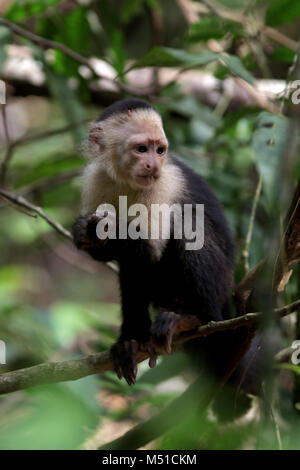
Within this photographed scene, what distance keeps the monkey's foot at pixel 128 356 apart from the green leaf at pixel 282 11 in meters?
1.63

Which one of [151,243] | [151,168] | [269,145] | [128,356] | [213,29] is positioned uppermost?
[213,29]

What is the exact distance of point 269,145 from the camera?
2.21m

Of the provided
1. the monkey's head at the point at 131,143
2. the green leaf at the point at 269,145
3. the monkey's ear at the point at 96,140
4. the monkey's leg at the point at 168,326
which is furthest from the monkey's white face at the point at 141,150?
the monkey's leg at the point at 168,326

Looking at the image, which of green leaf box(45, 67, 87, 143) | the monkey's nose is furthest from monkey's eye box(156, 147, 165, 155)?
green leaf box(45, 67, 87, 143)

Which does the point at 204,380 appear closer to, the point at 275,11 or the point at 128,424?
the point at 128,424

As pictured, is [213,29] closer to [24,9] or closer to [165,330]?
[24,9]

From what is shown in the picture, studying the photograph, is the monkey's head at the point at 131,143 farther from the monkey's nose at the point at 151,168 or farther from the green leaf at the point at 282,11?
the green leaf at the point at 282,11

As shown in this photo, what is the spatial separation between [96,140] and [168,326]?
3.29ft

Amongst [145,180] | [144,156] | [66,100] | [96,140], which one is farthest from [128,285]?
[66,100]

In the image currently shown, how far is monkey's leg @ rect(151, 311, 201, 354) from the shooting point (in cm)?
227

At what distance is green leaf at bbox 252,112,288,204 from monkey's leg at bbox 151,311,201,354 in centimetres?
64

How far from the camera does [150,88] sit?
4.32 m

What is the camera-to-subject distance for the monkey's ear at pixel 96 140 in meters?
2.76
